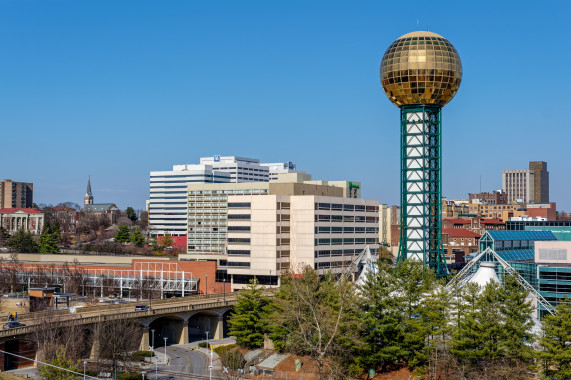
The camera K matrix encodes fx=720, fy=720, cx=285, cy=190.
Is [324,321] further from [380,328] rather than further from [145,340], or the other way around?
[145,340]

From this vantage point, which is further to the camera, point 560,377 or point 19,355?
point 19,355

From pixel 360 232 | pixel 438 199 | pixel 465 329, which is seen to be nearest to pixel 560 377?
pixel 465 329

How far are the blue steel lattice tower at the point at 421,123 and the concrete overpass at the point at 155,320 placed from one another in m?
37.2

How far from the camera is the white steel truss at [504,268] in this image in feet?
298

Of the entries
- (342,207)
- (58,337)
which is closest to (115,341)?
(58,337)

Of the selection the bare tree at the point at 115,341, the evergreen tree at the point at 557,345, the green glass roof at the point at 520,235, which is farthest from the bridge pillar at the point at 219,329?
the evergreen tree at the point at 557,345

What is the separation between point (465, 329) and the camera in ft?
250

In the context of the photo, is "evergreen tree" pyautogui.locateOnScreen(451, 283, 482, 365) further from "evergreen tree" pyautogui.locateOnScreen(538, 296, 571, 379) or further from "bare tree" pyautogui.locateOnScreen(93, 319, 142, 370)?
"bare tree" pyautogui.locateOnScreen(93, 319, 142, 370)

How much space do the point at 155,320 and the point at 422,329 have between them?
50460 millimetres

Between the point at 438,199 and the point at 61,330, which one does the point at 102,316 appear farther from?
the point at 438,199

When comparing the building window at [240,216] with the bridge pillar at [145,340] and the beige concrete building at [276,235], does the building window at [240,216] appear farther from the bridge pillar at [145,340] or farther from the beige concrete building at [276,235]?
the bridge pillar at [145,340]

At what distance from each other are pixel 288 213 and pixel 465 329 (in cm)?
7205

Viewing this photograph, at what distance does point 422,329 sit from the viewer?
259 feet

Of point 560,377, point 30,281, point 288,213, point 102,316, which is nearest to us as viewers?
point 560,377
